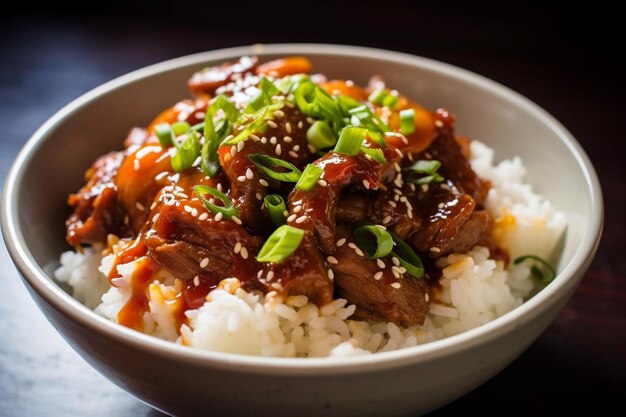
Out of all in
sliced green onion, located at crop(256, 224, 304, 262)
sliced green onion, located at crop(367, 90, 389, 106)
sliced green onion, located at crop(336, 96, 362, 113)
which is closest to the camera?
sliced green onion, located at crop(256, 224, 304, 262)

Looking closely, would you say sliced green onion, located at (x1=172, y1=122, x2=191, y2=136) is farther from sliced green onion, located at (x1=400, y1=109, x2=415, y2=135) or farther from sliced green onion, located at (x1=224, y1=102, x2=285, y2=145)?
sliced green onion, located at (x1=400, y1=109, x2=415, y2=135)

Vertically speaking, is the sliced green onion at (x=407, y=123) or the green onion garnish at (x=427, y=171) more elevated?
the sliced green onion at (x=407, y=123)

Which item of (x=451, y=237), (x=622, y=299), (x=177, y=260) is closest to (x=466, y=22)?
(x=622, y=299)

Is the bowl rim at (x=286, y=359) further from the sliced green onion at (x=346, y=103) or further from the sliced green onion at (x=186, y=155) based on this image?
the sliced green onion at (x=346, y=103)

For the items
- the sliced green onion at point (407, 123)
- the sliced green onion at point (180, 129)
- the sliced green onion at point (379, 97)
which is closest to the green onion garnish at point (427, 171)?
the sliced green onion at point (407, 123)

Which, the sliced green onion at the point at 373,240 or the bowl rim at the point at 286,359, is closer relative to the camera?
the bowl rim at the point at 286,359

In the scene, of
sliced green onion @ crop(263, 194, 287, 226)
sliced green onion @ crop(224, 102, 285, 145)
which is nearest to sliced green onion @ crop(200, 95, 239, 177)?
sliced green onion @ crop(224, 102, 285, 145)

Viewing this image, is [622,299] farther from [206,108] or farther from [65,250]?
[65,250]
